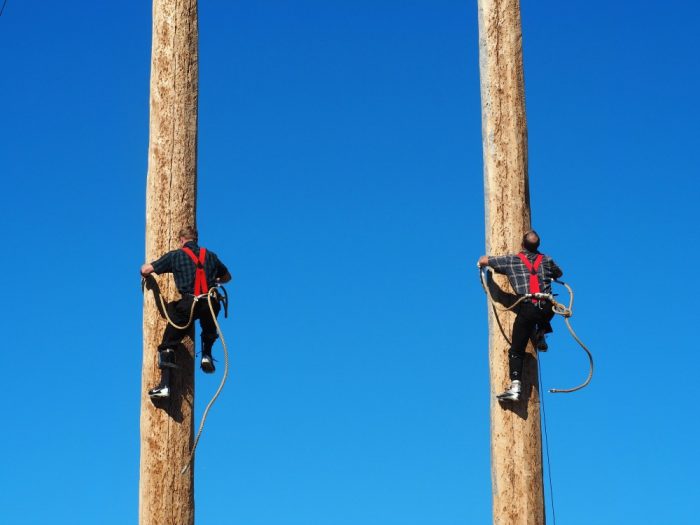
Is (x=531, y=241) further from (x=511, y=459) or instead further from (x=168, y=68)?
(x=168, y=68)

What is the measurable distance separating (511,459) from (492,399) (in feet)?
1.75

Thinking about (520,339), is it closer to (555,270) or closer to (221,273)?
(555,270)

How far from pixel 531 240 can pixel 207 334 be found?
271cm

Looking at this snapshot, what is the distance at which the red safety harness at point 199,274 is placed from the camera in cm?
1224

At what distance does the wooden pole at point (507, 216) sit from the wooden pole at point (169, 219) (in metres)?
2.42

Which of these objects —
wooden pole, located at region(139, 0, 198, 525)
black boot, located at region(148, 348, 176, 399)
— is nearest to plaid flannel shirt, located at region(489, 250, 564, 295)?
wooden pole, located at region(139, 0, 198, 525)

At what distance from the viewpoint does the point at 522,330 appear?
40.3 feet

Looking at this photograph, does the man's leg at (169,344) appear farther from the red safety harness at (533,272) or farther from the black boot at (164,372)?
the red safety harness at (533,272)

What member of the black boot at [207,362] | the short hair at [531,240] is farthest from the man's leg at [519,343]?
the black boot at [207,362]

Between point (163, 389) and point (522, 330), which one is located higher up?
point (522, 330)

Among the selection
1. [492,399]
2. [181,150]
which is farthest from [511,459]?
[181,150]

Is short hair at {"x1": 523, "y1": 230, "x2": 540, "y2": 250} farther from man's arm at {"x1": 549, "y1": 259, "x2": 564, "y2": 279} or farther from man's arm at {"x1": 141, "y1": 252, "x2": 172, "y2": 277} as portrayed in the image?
man's arm at {"x1": 141, "y1": 252, "x2": 172, "y2": 277}

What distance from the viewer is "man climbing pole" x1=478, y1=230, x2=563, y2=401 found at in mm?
12258

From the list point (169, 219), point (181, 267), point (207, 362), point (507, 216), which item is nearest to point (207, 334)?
point (207, 362)
